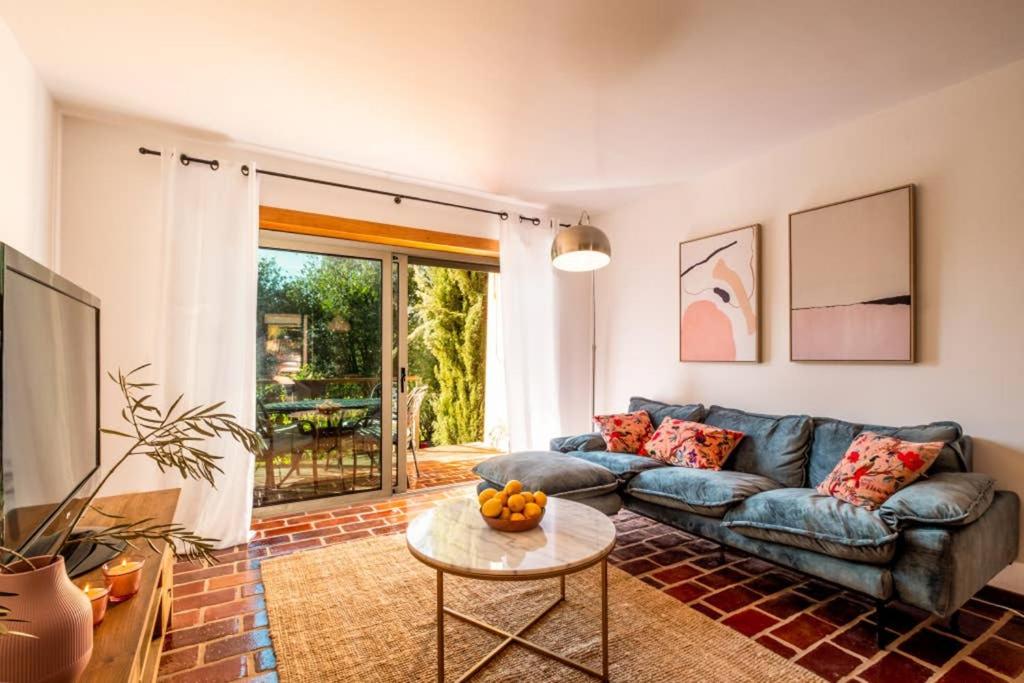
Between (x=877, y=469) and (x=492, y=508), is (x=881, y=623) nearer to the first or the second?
(x=877, y=469)

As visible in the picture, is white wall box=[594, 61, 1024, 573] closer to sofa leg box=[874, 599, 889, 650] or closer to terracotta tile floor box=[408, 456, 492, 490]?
sofa leg box=[874, 599, 889, 650]

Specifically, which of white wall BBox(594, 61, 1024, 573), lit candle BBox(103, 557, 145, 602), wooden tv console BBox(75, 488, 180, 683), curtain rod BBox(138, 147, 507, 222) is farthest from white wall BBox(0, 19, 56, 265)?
white wall BBox(594, 61, 1024, 573)

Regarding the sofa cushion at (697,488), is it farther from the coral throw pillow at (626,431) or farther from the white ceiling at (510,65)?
the white ceiling at (510,65)

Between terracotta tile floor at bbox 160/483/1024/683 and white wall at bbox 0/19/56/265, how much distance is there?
1.83 m

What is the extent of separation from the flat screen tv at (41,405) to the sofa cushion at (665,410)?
320 cm

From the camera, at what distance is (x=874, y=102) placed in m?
2.68

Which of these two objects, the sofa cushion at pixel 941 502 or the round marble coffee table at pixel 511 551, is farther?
the sofa cushion at pixel 941 502

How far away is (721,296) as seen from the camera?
3580mm

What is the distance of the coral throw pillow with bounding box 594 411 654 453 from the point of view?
3.46 meters

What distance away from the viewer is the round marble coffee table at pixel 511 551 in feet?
5.22

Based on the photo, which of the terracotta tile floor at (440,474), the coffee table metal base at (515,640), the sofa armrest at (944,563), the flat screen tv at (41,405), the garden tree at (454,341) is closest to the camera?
the flat screen tv at (41,405)

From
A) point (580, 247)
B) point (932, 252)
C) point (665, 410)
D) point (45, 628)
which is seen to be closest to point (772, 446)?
point (665, 410)

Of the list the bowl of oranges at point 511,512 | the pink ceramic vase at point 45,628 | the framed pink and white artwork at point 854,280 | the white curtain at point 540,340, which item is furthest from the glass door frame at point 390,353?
Answer: the pink ceramic vase at point 45,628

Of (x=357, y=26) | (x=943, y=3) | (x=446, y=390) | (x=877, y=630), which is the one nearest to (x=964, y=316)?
(x=943, y=3)
